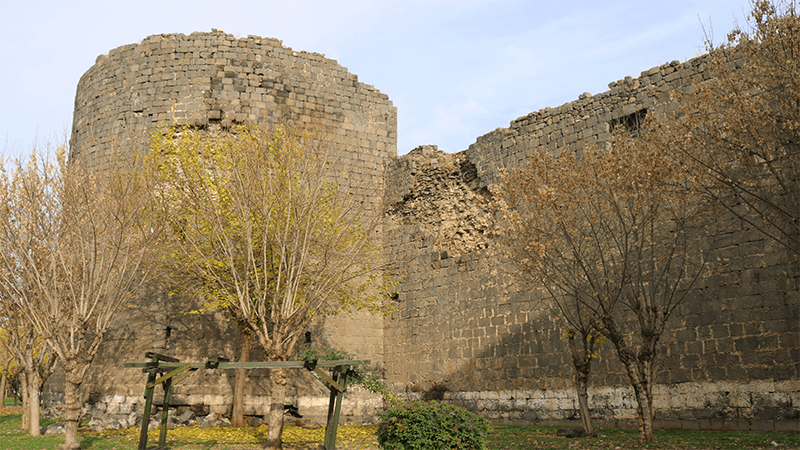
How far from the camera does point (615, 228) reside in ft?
35.4

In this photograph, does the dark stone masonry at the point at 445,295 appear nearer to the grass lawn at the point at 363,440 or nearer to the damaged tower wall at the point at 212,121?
the damaged tower wall at the point at 212,121

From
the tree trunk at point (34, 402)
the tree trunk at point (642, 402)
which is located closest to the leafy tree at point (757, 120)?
the tree trunk at point (642, 402)

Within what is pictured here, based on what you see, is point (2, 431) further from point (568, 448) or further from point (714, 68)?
point (714, 68)

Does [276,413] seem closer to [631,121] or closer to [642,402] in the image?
[642,402]

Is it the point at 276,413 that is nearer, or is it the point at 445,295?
the point at 276,413

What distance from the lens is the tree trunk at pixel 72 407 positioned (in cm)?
1030

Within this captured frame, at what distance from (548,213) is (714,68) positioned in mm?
3569

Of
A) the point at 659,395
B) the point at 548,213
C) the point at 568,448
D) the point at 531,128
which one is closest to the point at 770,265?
the point at 659,395

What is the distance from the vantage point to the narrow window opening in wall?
539 inches

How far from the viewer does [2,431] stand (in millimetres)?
14773

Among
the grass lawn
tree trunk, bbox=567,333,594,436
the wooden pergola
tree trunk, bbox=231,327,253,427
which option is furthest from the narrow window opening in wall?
tree trunk, bbox=231,327,253,427

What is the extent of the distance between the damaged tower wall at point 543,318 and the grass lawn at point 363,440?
2.55 ft

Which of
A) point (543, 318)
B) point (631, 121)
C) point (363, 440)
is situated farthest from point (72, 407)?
point (631, 121)

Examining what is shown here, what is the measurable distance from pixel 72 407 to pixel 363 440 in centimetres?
532
